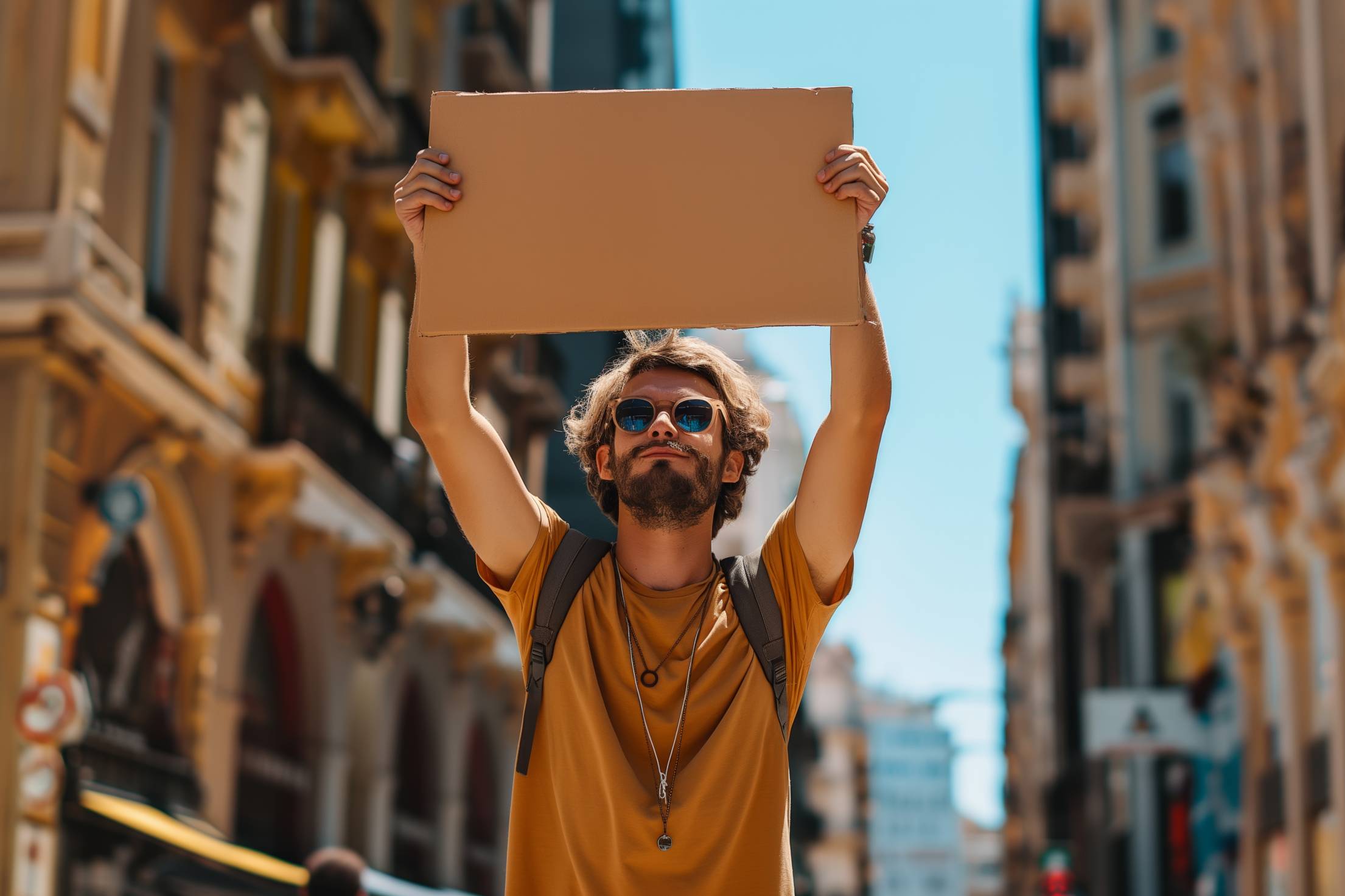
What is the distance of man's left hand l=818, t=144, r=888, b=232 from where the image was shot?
358 cm

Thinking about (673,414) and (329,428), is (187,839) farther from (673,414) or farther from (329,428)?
(673,414)

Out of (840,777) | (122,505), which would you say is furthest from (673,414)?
(840,777)

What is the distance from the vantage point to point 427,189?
3.62m

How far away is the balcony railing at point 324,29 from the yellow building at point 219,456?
0.04 metres

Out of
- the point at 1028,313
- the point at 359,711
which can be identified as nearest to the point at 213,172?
the point at 359,711

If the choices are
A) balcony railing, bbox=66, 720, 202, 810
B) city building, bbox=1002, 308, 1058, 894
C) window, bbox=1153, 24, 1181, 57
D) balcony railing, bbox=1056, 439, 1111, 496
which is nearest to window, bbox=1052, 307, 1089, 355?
city building, bbox=1002, 308, 1058, 894

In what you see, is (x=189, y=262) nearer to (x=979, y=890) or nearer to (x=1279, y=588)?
(x=1279, y=588)

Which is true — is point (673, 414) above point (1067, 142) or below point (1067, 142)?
below

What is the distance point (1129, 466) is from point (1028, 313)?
53472 millimetres

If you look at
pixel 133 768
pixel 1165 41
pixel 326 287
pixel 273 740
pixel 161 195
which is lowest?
pixel 133 768

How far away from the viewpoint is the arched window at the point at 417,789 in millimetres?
24234

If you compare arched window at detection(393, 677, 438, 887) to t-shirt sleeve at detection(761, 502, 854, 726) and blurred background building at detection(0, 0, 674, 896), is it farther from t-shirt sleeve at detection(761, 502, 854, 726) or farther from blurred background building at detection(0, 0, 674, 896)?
t-shirt sleeve at detection(761, 502, 854, 726)

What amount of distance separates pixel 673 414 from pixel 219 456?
1316 centimetres

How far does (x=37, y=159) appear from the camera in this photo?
42.7ft
